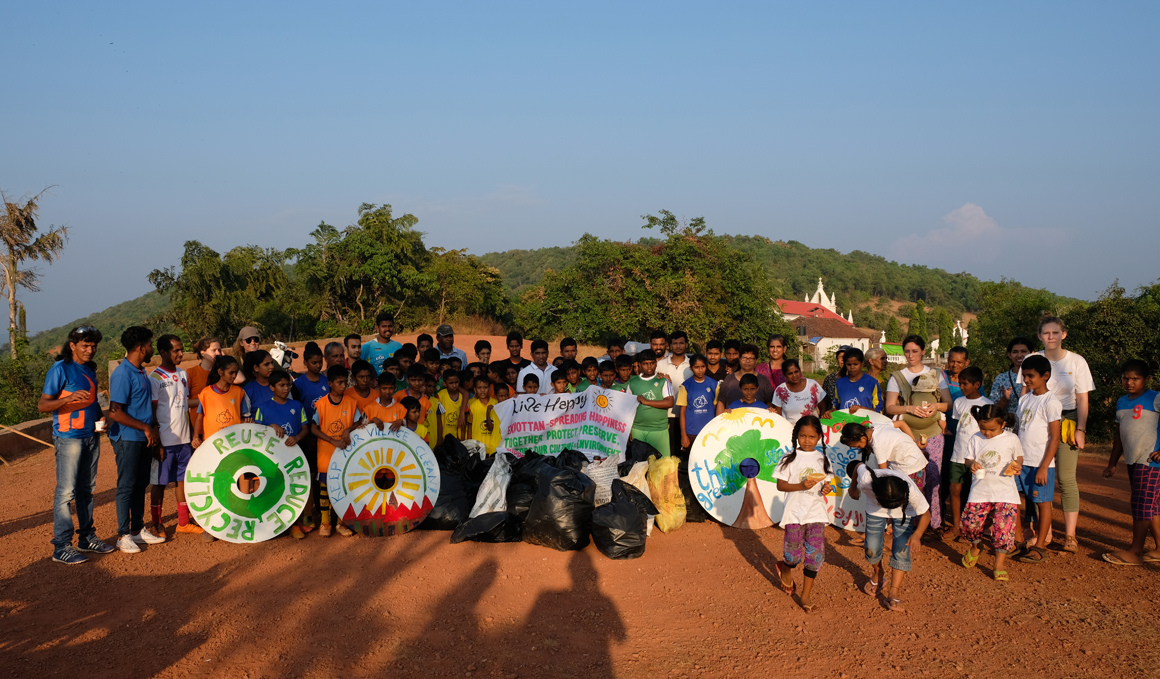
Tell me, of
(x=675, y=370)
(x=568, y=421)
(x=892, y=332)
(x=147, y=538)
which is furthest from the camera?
(x=892, y=332)

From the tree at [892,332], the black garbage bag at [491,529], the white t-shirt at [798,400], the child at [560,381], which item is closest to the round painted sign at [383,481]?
the black garbage bag at [491,529]

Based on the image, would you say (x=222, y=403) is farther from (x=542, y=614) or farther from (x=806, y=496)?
(x=806, y=496)

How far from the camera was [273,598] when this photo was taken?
5012 millimetres

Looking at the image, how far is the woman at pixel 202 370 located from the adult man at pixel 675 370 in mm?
4587

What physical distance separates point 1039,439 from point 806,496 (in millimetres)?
2369

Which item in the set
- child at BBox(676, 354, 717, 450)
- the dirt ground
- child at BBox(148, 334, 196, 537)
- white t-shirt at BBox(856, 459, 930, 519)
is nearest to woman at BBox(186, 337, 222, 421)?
child at BBox(148, 334, 196, 537)

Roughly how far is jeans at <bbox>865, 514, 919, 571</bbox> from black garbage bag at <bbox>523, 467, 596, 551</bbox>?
2.24m

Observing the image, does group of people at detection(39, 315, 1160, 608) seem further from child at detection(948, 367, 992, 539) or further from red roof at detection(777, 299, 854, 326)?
red roof at detection(777, 299, 854, 326)

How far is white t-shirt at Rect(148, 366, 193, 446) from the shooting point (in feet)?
20.3

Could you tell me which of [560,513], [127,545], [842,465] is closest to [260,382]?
[127,545]

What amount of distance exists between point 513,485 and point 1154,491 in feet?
17.4

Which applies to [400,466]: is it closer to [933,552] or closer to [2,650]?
[2,650]

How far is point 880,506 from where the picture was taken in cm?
491

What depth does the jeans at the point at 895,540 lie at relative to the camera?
4.85 meters
